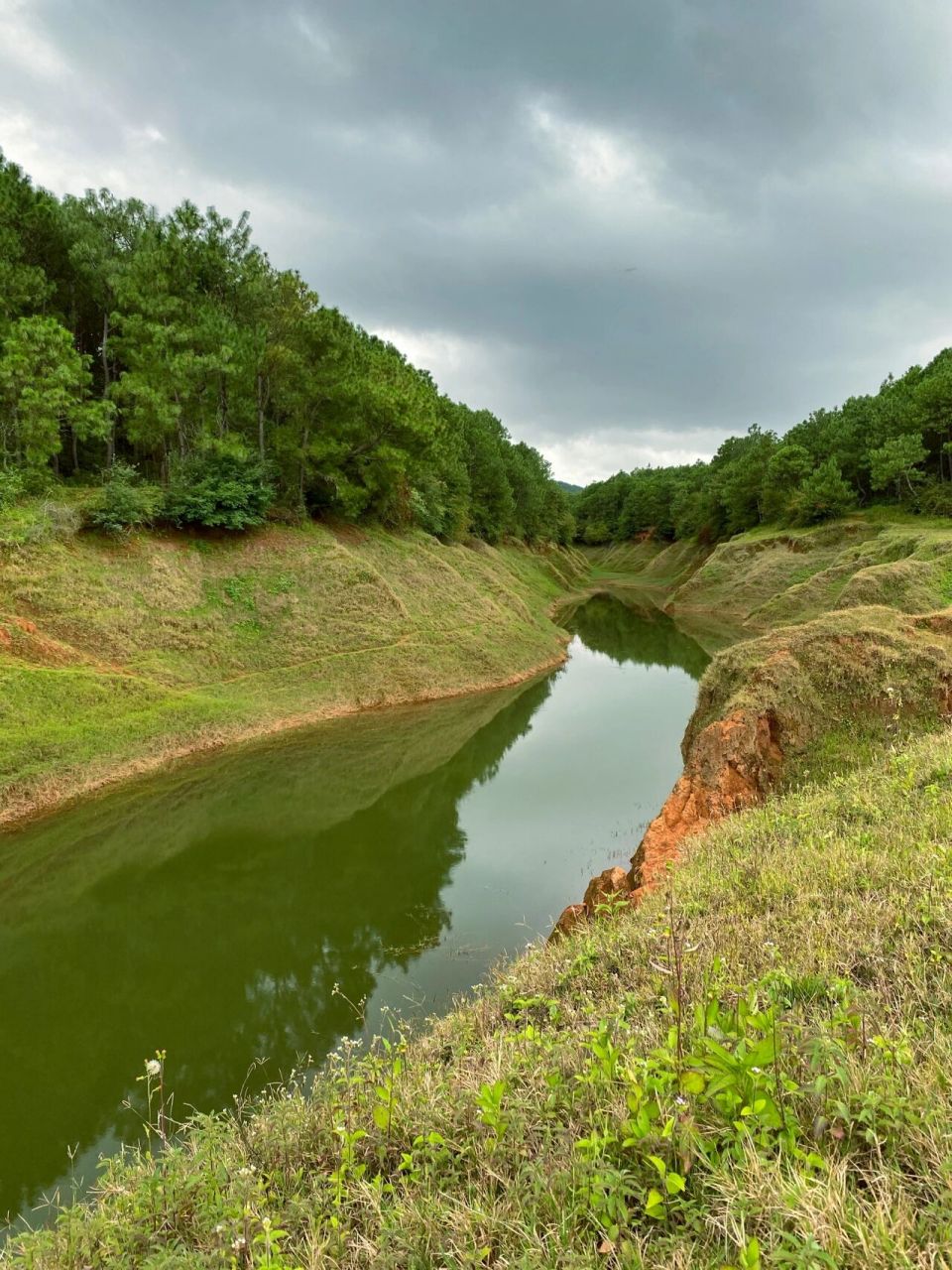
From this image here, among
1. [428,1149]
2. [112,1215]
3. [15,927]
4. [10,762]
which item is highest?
[428,1149]

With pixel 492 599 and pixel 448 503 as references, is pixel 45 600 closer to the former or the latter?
pixel 492 599

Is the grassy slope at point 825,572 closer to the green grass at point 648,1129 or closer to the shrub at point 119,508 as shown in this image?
the green grass at point 648,1129

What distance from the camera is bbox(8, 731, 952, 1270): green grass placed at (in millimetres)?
2299

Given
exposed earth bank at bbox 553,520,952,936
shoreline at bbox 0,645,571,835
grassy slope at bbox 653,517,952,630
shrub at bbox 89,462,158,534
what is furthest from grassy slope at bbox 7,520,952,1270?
shrub at bbox 89,462,158,534

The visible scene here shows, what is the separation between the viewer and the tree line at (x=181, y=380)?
2489 centimetres

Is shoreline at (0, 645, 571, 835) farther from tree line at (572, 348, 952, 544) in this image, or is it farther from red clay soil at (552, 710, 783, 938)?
tree line at (572, 348, 952, 544)

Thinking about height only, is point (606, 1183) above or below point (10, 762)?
above

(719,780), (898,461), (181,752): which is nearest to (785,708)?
(719,780)

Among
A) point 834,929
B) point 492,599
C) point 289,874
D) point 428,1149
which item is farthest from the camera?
point 492,599

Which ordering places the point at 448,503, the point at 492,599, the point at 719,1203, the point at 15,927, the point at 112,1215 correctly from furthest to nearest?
the point at 448,503 → the point at 492,599 → the point at 15,927 → the point at 112,1215 → the point at 719,1203

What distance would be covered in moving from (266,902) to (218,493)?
21.3m

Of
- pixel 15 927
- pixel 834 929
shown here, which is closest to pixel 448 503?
pixel 15 927

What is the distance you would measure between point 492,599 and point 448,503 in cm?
1506

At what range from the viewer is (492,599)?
40.6 meters
